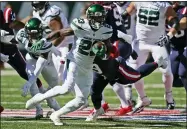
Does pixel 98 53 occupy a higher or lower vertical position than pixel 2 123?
higher

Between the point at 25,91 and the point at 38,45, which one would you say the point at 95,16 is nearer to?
the point at 38,45

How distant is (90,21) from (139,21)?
2138mm

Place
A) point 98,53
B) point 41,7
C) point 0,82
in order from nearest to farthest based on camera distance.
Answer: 1. point 98,53
2. point 41,7
3. point 0,82

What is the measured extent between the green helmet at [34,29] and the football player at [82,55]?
1.41 feet

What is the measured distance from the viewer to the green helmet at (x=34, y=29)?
7.80 metres

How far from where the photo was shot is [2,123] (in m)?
7.56

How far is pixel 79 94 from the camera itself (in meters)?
7.41

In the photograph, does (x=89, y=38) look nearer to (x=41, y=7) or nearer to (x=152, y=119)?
(x=152, y=119)

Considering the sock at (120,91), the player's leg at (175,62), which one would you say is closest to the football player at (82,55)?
the sock at (120,91)

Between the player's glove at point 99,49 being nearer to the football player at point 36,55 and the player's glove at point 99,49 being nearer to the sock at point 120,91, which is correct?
the football player at point 36,55

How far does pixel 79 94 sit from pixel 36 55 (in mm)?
944

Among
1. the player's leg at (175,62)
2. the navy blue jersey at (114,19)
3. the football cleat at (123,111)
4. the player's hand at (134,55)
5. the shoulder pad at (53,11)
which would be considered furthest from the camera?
the player's leg at (175,62)

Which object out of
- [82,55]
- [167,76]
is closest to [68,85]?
[82,55]

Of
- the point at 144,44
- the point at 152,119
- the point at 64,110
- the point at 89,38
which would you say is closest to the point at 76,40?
the point at 89,38
